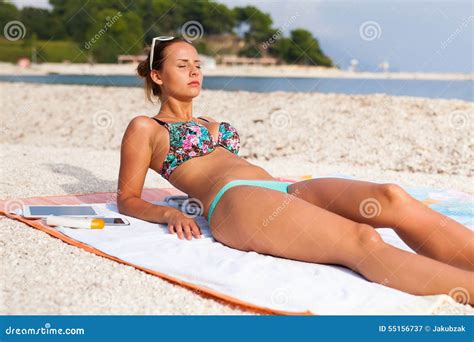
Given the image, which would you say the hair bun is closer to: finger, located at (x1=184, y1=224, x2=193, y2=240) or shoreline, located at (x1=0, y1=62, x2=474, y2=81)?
finger, located at (x1=184, y1=224, x2=193, y2=240)

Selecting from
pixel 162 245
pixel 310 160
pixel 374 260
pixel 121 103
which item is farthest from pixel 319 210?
pixel 121 103

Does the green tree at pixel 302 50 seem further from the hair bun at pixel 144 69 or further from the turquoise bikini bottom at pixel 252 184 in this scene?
the turquoise bikini bottom at pixel 252 184

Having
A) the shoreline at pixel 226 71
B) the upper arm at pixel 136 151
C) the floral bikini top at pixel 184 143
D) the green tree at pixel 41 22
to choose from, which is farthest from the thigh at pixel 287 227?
the green tree at pixel 41 22

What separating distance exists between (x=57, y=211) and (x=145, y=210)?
75 cm

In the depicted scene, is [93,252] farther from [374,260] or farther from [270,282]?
[374,260]

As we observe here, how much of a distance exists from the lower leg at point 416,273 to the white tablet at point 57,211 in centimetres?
211

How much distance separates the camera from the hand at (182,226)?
142 inches

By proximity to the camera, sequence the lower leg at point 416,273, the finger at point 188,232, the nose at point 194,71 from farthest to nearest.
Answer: the nose at point 194,71
the finger at point 188,232
the lower leg at point 416,273

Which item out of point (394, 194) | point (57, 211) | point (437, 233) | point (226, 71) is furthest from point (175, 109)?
point (226, 71)

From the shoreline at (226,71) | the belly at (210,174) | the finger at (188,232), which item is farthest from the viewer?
the shoreline at (226,71)

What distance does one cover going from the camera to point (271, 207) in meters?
3.07

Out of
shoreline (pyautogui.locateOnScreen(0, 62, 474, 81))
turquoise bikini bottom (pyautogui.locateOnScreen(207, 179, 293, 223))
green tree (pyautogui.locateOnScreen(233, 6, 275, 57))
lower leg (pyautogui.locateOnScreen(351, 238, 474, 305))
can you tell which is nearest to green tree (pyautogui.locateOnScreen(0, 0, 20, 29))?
shoreline (pyautogui.locateOnScreen(0, 62, 474, 81))

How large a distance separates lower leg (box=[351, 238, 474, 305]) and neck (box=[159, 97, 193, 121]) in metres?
1.70

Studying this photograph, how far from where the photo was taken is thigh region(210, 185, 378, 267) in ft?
9.75
